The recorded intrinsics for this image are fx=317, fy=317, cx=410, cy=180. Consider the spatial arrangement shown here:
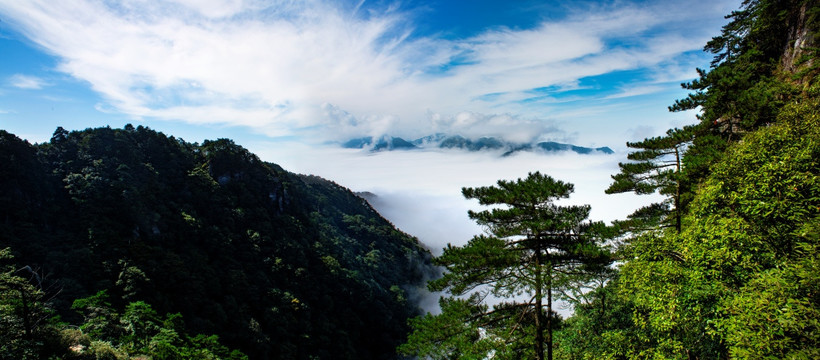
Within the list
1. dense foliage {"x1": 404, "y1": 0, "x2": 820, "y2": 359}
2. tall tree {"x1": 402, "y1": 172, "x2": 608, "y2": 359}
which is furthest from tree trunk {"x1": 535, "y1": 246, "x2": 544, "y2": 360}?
dense foliage {"x1": 404, "y1": 0, "x2": 820, "y2": 359}

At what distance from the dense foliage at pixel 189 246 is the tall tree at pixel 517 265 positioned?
782 inches

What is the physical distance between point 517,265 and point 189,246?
6841cm

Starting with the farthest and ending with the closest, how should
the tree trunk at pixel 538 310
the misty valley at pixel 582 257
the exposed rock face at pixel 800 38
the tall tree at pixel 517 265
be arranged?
1. the exposed rock face at pixel 800 38
2. the tall tree at pixel 517 265
3. the tree trunk at pixel 538 310
4. the misty valley at pixel 582 257

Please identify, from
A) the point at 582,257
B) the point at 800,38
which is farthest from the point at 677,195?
the point at 800,38

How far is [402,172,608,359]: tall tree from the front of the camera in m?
11.4

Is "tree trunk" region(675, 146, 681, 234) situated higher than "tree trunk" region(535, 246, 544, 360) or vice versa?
"tree trunk" region(675, 146, 681, 234)

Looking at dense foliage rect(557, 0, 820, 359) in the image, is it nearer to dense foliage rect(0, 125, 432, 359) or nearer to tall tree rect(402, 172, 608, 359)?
tall tree rect(402, 172, 608, 359)

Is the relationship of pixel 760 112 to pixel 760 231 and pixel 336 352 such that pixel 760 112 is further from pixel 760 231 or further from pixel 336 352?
pixel 336 352

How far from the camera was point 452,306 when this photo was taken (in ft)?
43.1

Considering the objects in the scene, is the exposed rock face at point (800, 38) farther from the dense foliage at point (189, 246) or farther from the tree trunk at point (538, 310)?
the dense foliage at point (189, 246)

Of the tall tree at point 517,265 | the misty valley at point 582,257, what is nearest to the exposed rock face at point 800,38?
the misty valley at point 582,257

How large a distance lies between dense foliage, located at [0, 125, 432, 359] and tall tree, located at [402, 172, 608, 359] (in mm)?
19864

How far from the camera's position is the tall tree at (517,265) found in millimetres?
11430

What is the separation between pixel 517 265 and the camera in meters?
11.6
